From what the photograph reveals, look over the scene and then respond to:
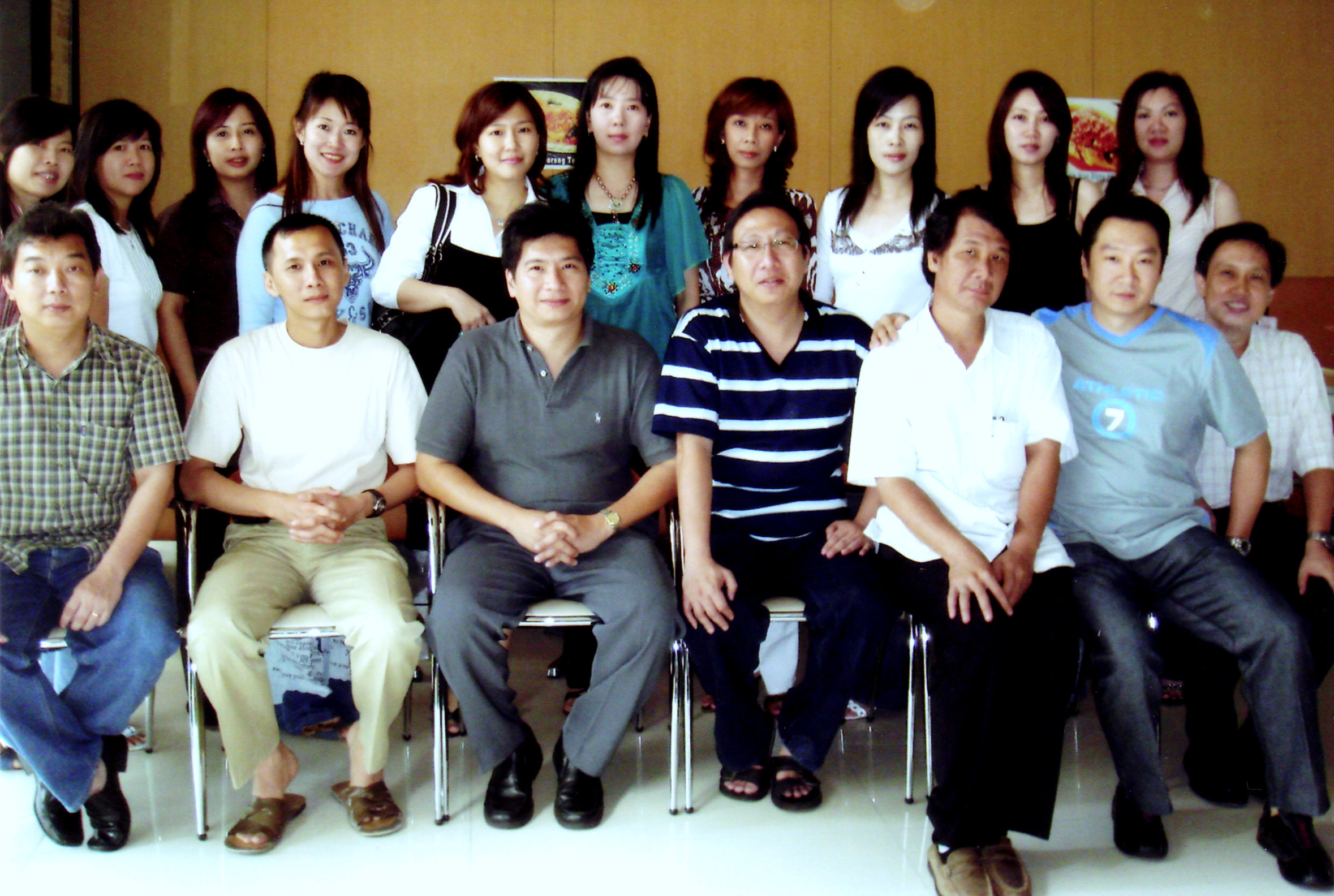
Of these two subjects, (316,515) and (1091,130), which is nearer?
(316,515)

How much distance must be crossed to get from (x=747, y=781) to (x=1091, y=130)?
15.0 ft

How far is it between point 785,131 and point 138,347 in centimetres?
180

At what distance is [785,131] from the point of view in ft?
9.99

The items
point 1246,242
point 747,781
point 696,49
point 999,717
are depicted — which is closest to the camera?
point 999,717

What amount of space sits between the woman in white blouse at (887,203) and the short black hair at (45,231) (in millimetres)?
1806

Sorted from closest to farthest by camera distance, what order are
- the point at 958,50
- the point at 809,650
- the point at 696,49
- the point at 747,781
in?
1. the point at 809,650
2. the point at 747,781
3. the point at 696,49
4. the point at 958,50

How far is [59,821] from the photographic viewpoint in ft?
7.16

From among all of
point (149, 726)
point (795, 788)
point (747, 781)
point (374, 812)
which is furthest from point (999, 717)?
point (149, 726)

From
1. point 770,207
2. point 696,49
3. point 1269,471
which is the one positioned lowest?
point 1269,471

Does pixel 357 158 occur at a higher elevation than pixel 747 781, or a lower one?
higher

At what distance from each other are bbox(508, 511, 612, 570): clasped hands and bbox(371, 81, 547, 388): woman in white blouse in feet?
2.16

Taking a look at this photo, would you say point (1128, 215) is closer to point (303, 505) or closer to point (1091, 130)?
point (303, 505)

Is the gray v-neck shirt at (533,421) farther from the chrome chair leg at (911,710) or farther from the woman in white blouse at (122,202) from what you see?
the woman in white blouse at (122,202)

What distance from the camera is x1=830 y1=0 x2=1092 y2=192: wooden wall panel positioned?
558 cm
